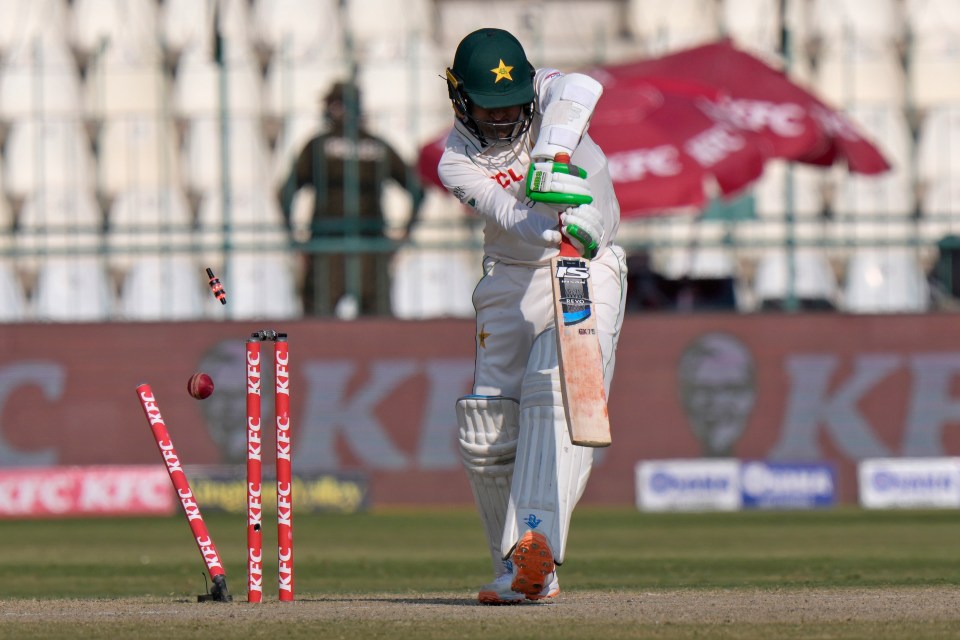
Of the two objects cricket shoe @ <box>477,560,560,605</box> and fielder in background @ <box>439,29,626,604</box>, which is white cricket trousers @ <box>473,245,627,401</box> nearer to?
fielder in background @ <box>439,29,626,604</box>

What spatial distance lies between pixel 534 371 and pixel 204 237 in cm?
1349

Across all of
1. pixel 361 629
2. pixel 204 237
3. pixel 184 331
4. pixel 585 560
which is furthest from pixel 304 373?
pixel 361 629

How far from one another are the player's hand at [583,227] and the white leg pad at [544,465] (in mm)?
478

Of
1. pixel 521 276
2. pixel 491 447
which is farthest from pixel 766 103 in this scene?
pixel 491 447

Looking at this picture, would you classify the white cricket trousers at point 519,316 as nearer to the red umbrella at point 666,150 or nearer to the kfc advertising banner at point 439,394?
the red umbrella at point 666,150

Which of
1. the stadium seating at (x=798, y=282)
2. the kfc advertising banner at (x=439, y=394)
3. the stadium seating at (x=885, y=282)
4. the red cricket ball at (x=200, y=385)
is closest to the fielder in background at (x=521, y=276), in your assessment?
the red cricket ball at (x=200, y=385)

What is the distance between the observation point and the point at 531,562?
7.56 meters

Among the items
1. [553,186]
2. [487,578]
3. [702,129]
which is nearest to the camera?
[553,186]

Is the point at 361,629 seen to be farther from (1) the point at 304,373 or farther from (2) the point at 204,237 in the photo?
(2) the point at 204,237

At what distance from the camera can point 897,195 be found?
2166 cm

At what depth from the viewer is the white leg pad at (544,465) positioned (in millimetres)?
7781

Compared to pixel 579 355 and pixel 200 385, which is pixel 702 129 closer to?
pixel 579 355

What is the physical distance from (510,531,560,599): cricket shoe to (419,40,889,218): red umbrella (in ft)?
32.9

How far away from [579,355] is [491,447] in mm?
695
